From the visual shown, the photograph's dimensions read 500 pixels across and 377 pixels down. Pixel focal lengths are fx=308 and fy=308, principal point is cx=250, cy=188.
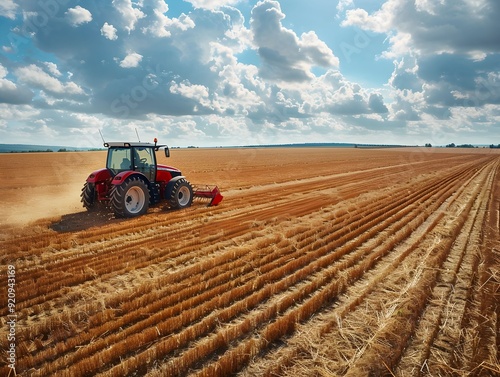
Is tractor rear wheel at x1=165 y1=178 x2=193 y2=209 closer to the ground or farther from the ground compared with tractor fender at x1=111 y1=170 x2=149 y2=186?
closer to the ground

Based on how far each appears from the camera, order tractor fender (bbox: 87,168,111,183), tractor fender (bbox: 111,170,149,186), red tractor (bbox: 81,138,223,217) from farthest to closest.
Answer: tractor fender (bbox: 87,168,111,183) → red tractor (bbox: 81,138,223,217) → tractor fender (bbox: 111,170,149,186)

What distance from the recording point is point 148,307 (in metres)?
4.23

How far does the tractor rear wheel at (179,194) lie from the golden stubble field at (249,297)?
1.50 metres

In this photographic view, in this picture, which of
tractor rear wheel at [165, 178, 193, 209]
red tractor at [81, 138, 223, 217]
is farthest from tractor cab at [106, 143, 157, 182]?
tractor rear wheel at [165, 178, 193, 209]

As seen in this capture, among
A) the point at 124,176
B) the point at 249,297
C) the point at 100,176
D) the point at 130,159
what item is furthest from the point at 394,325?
the point at 100,176

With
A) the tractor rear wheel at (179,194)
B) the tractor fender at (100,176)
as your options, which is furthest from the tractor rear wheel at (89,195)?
the tractor rear wheel at (179,194)

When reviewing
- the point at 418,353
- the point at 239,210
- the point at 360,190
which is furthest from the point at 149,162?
the point at 360,190

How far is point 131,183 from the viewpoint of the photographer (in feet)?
29.2

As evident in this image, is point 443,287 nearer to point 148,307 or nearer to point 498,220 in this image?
point 148,307

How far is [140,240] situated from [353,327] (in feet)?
16.7

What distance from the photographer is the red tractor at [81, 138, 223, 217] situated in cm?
891

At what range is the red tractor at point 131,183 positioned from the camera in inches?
351

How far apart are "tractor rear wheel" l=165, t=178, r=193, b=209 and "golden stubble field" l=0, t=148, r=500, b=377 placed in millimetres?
1501

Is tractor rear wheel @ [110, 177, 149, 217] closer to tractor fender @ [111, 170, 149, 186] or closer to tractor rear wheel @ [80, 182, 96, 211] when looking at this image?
tractor fender @ [111, 170, 149, 186]
